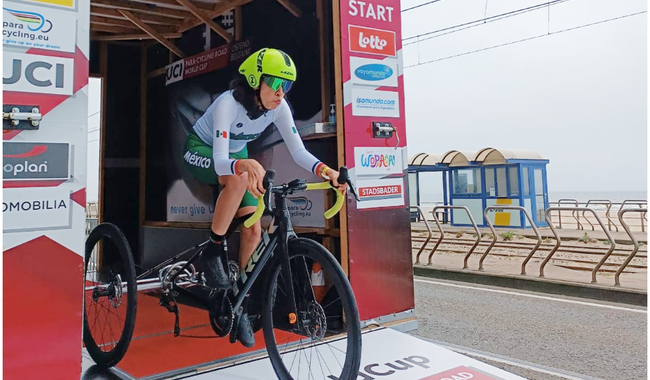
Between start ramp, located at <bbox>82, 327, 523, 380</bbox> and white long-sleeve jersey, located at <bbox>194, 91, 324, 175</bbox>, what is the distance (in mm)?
1258

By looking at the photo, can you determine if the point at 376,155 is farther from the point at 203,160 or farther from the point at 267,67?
the point at 203,160

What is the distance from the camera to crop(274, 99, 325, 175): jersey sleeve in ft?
12.0

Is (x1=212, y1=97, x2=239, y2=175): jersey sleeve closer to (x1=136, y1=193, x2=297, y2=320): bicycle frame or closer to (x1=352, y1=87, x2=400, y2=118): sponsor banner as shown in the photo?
(x1=136, y1=193, x2=297, y2=320): bicycle frame

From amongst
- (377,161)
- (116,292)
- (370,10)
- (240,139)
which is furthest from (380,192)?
(116,292)

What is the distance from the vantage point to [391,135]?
416cm

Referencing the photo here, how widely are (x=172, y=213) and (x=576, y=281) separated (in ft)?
17.9

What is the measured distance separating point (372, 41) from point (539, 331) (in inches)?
128

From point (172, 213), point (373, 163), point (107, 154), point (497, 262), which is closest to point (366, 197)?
point (373, 163)

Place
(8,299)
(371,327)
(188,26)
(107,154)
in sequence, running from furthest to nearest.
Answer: (107,154)
(188,26)
(371,327)
(8,299)

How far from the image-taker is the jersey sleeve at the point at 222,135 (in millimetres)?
3400

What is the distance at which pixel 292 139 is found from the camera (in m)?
3.77

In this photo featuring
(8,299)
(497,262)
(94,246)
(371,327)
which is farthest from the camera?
(497,262)

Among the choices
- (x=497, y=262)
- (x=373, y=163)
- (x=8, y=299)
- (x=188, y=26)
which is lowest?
(x=497, y=262)

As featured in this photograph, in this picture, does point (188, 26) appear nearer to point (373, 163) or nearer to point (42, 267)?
point (373, 163)
